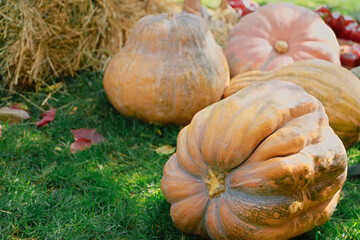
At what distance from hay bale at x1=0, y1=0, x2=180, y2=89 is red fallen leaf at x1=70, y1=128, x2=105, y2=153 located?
89 centimetres

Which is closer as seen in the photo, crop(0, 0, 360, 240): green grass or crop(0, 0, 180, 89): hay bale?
crop(0, 0, 360, 240): green grass

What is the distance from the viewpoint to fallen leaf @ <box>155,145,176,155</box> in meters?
3.01

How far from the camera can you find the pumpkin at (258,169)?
1862 mm

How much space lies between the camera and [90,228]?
7.34 ft

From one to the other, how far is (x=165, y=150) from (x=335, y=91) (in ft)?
3.82

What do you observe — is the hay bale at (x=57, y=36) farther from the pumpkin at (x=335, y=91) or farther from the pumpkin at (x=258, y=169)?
the pumpkin at (x=258, y=169)

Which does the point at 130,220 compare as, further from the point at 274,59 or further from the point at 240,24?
the point at 240,24

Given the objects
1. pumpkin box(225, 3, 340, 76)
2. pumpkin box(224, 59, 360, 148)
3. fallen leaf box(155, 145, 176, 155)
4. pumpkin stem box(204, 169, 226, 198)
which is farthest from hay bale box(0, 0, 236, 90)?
pumpkin stem box(204, 169, 226, 198)

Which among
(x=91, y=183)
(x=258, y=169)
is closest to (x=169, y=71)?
(x=91, y=183)

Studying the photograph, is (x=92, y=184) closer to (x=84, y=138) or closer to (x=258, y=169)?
(x=84, y=138)

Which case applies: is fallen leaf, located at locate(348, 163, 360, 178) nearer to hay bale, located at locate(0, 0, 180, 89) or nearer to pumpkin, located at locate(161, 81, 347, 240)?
pumpkin, located at locate(161, 81, 347, 240)

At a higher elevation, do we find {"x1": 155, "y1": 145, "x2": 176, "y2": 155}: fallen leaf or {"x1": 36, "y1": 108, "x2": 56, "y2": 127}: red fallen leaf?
{"x1": 36, "y1": 108, "x2": 56, "y2": 127}: red fallen leaf

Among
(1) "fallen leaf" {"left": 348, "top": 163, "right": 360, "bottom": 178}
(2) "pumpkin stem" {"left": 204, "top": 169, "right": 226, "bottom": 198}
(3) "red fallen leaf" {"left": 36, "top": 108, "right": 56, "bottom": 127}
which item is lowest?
(1) "fallen leaf" {"left": 348, "top": 163, "right": 360, "bottom": 178}

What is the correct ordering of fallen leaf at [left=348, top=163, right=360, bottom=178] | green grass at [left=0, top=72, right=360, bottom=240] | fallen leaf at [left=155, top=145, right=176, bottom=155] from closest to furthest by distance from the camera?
green grass at [left=0, top=72, right=360, bottom=240] → fallen leaf at [left=348, top=163, right=360, bottom=178] → fallen leaf at [left=155, top=145, right=176, bottom=155]
